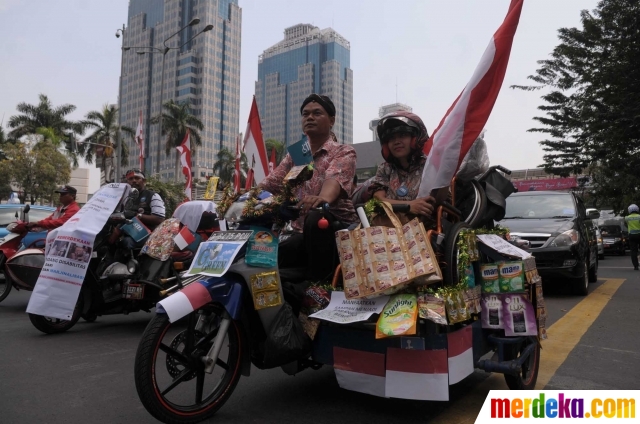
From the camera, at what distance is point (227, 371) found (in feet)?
9.33

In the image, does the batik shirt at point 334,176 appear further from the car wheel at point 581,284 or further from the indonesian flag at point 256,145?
the car wheel at point 581,284

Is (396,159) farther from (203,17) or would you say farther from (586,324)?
(203,17)

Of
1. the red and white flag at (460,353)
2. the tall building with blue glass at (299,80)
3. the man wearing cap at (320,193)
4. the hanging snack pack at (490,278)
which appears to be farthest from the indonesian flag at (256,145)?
the tall building with blue glass at (299,80)

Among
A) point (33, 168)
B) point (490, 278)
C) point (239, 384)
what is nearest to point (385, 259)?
point (490, 278)

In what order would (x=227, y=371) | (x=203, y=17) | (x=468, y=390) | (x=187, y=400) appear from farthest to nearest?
(x=203, y=17) → (x=468, y=390) → (x=187, y=400) → (x=227, y=371)

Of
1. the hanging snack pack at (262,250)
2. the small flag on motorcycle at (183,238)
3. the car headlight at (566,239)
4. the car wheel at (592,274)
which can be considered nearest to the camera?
the hanging snack pack at (262,250)

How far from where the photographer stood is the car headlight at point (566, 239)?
764 cm

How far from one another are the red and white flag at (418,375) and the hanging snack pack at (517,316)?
2.48ft

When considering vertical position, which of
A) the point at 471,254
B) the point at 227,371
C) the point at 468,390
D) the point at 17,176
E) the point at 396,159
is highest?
the point at 17,176

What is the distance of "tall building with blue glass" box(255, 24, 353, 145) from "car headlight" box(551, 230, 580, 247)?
5622 centimetres

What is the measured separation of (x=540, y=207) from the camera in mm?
8789

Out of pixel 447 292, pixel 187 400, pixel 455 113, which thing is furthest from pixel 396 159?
pixel 187 400

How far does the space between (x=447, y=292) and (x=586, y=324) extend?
4029 millimetres

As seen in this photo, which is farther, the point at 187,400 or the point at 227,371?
the point at 187,400
